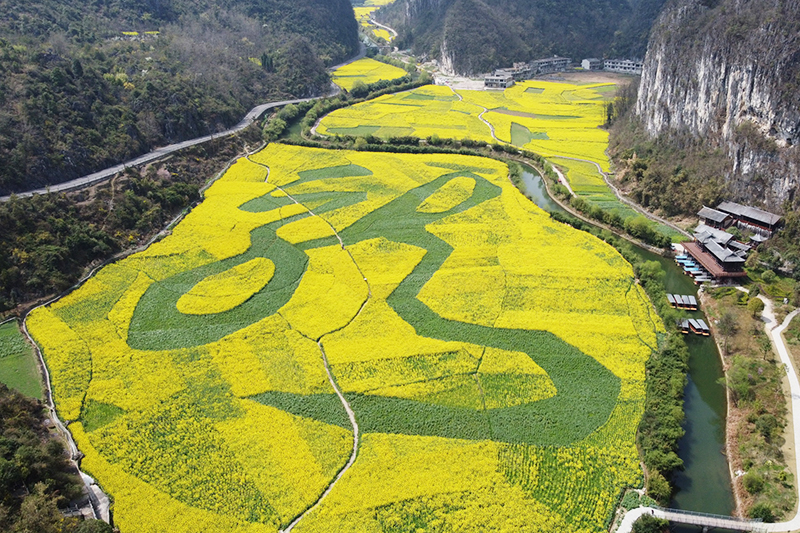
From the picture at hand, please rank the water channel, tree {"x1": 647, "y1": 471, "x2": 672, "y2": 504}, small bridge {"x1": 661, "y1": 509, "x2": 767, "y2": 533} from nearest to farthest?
small bridge {"x1": 661, "y1": 509, "x2": 767, "y2": 533}, tree {"x1": 647, "y1": 471, "x2": 672, "y2": 504}, the water channel

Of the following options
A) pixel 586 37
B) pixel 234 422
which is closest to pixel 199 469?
pixel 234 422

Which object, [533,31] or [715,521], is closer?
[715,521]

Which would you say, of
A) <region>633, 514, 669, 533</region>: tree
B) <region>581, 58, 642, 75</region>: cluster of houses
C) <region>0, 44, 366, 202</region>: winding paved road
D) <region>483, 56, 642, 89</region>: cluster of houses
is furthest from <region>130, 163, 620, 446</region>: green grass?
<region>581, 58, 642, 75</region>: cluster of houses

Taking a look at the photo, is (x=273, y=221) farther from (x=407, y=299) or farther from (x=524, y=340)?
(x=524, y=340)

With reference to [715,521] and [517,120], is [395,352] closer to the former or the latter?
[715,521]

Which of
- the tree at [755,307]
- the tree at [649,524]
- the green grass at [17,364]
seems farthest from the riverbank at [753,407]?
the green grass at [17,364]

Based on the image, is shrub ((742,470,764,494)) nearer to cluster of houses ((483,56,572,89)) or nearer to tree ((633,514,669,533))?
tree ((633,514,669,533))

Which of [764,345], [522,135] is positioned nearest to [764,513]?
[764,345]
